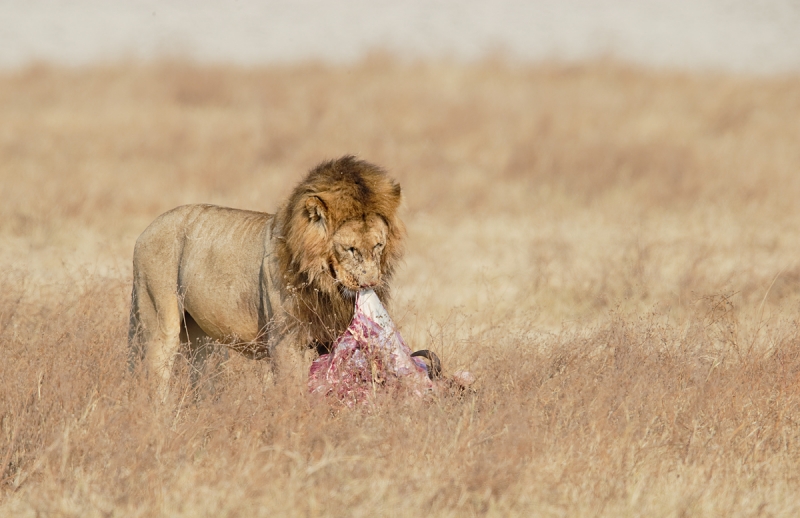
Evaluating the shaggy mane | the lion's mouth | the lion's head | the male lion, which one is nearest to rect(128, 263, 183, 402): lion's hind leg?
the male lion

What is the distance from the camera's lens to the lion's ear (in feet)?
15.3

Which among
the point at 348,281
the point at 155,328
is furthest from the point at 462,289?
the point at 348,281

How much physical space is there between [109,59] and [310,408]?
1679 cm

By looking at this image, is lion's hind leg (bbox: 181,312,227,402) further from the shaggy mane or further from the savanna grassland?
the shaggy mane

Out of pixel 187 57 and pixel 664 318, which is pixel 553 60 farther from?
pixel 664 318

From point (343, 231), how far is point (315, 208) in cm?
18

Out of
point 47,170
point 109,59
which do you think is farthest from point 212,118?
point 109,59

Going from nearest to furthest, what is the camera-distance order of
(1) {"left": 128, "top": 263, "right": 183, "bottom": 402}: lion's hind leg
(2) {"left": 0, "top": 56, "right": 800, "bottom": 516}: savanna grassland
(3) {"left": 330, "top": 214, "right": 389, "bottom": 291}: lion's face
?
(2) {"left": 0, "top": 56, "right": 800, "bottom": 516}: savanna grassland, (3) {"left": 330, "top": 214, "right": 389, "bottom": 291}: lion's face, (1) {"left": 128, "top": 263, "right": 183, "bottom": 402}: lion's hind leg

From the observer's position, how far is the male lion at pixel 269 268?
4695 millimetres

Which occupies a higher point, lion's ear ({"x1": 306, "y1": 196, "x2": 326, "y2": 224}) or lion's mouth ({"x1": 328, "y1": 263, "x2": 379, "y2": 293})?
lion's ear ({"x1": 306, "y1": 196, "x2": 326, "y2": 224})

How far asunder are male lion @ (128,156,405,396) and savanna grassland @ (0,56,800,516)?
234 mm

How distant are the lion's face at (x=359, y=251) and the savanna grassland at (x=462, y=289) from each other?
60 cm

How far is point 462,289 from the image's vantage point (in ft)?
28.8

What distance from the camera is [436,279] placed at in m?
8.84
